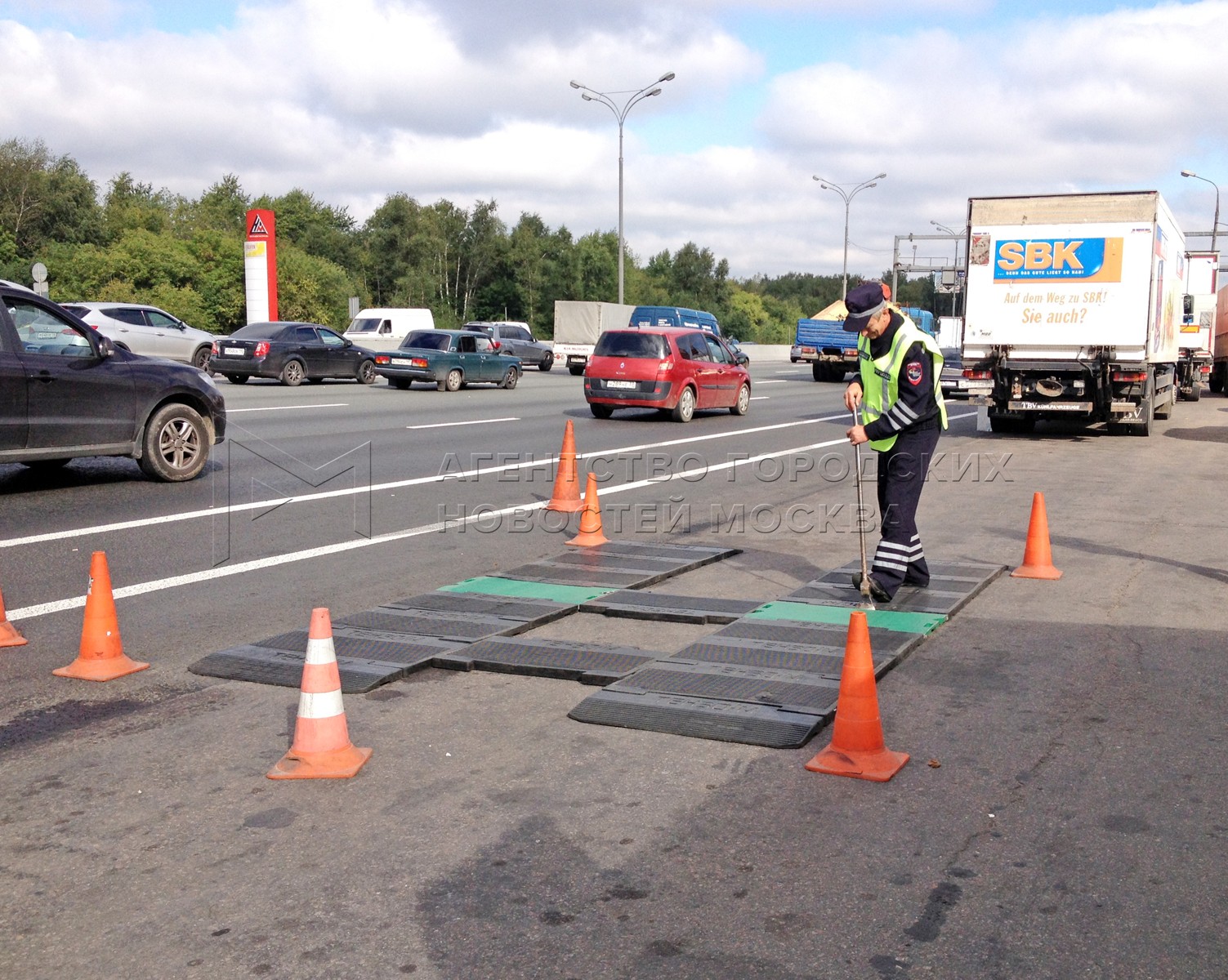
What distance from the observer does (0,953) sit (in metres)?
3.26

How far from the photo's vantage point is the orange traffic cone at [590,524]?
9391 millimetres

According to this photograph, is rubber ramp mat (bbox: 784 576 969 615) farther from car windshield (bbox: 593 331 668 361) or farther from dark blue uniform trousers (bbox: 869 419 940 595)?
car windshield (bbox: 593 331 668 361)

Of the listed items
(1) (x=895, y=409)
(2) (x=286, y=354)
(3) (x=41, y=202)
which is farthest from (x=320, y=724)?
(3) (x=41, y=202)

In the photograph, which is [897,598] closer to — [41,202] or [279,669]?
[279,669]

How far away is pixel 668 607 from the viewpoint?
725 centimetres

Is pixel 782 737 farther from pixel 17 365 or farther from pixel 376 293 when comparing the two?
pixel 376 293

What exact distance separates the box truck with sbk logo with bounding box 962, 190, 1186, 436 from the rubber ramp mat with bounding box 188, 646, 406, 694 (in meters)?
14.8

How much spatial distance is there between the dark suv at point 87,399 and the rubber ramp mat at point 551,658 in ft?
20.1

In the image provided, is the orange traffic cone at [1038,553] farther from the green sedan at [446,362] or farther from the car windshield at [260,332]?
the car windshield at [260,332]

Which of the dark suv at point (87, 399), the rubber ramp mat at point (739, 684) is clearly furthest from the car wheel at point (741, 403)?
the rubber ramp mat at point (739, 684)

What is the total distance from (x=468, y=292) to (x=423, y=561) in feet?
312

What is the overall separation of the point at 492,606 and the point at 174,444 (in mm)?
5904

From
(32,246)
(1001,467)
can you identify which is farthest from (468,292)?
(1001,467)

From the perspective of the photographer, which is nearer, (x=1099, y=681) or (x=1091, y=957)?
(x=1091, y=957)
